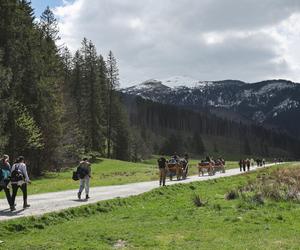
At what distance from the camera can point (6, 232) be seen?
16250 millimetres

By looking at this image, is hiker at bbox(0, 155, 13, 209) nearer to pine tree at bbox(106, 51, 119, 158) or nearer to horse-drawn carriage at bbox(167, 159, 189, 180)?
horse-drawn carriage at bbox(167, 159, 189, 180)

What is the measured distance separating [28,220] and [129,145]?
89349mm

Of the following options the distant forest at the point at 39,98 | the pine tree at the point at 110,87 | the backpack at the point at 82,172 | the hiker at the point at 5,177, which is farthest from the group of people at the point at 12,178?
the pine tree at the point at 110,87

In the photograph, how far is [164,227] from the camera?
17172 millimetres

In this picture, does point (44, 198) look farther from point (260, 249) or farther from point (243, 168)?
point (243, 168)

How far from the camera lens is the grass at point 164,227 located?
563 inches

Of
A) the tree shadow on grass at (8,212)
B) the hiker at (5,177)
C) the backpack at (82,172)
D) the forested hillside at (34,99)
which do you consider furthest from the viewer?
the forested hillside at (34,99)

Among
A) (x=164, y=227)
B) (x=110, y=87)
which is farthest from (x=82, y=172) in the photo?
(x=110, y=87)

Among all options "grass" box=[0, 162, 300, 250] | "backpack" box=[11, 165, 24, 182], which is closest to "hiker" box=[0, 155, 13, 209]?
"backpack" box=[11, 165, 24, 182]

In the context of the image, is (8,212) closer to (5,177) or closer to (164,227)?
(5,177)

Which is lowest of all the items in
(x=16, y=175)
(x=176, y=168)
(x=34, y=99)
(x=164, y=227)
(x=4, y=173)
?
(x=164, y=227)

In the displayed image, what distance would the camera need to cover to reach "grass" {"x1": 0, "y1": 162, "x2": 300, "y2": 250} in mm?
14305

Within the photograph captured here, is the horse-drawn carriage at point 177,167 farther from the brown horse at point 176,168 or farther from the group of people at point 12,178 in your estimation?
the group of people at point 12,178

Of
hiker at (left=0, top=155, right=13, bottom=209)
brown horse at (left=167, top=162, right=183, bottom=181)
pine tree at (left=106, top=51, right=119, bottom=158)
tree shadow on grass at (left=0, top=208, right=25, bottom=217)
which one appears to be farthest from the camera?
pine tree at (left=106, top=51, right=119, bottom=158)
